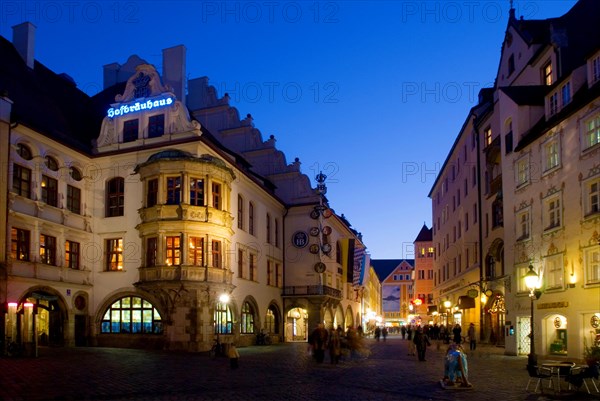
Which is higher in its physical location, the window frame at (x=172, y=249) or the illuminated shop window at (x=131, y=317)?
the window frame at (x=172, y=249)

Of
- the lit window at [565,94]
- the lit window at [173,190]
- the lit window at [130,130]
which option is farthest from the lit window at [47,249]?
the lit window at [565,94]

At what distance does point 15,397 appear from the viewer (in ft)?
53.2

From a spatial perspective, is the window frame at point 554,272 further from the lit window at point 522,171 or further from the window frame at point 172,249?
the window frame at point 172,249

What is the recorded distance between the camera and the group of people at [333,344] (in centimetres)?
2870

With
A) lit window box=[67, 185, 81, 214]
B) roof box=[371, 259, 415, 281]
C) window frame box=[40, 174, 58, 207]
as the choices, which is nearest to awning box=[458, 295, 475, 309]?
lit window box=[67, 185, 81, 214]

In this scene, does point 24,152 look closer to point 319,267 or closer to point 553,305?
point 319,267

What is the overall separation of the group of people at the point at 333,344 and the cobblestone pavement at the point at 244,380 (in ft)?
1.61

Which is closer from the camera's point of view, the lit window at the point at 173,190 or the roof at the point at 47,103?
the roof at the point at 47,103

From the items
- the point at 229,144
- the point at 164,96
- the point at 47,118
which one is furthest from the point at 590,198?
the point at 229,144

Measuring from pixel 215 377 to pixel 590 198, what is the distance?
16678mm

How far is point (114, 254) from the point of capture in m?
40.8

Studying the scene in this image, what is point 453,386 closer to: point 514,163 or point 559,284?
point 559,284

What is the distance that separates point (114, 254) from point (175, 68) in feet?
47.9

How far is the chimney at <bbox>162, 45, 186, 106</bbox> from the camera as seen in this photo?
154 ft
